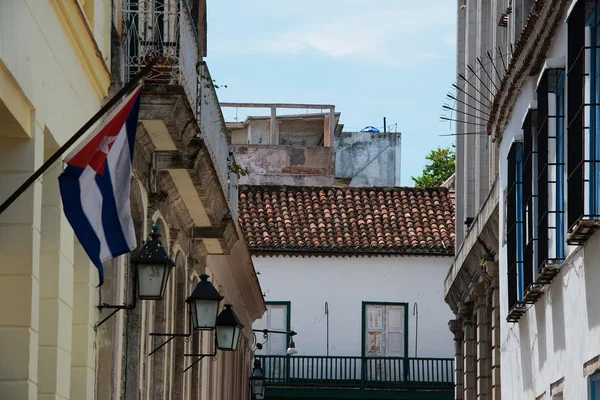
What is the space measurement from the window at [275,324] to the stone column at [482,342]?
1771cm

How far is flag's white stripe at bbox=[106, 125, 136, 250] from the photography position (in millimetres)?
9125

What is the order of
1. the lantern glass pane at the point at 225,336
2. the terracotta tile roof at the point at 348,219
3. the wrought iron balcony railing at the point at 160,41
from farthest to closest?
the terracotta tile roof at the point at 348,219 < the lantern glass pane at the point at 225,336 < the wrought iron balcony railing at the point at 160,41

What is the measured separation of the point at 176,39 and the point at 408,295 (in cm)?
2810

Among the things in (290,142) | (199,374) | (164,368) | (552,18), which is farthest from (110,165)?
(290,142)

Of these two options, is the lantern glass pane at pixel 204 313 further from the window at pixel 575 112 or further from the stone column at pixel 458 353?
the stone column at pixel 458 353

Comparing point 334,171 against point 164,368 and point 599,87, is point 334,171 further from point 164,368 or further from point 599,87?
point 599,87

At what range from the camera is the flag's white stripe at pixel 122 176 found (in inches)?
359

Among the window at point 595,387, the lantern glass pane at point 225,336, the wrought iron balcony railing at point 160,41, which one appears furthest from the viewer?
the lantern glass pane at point 225,336

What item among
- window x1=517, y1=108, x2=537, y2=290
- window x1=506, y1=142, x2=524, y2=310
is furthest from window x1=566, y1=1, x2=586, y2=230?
window x1=506, y1=142, x2=524, y2=310

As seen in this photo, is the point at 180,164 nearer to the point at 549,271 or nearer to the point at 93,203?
the point at 549,271

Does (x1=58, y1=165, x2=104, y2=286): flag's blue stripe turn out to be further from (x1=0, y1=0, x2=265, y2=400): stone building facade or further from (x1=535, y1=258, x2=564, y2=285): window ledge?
(x1=535, y1=258, x2=564, y2=285): window ledge

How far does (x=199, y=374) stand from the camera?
853 inches

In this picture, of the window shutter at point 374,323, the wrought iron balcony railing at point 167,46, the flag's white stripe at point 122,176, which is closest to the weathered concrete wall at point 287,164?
the window shutter at point 374,323

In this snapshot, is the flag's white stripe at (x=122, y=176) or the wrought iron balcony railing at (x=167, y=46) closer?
the flag's white stripe at (x=122, y=176)
